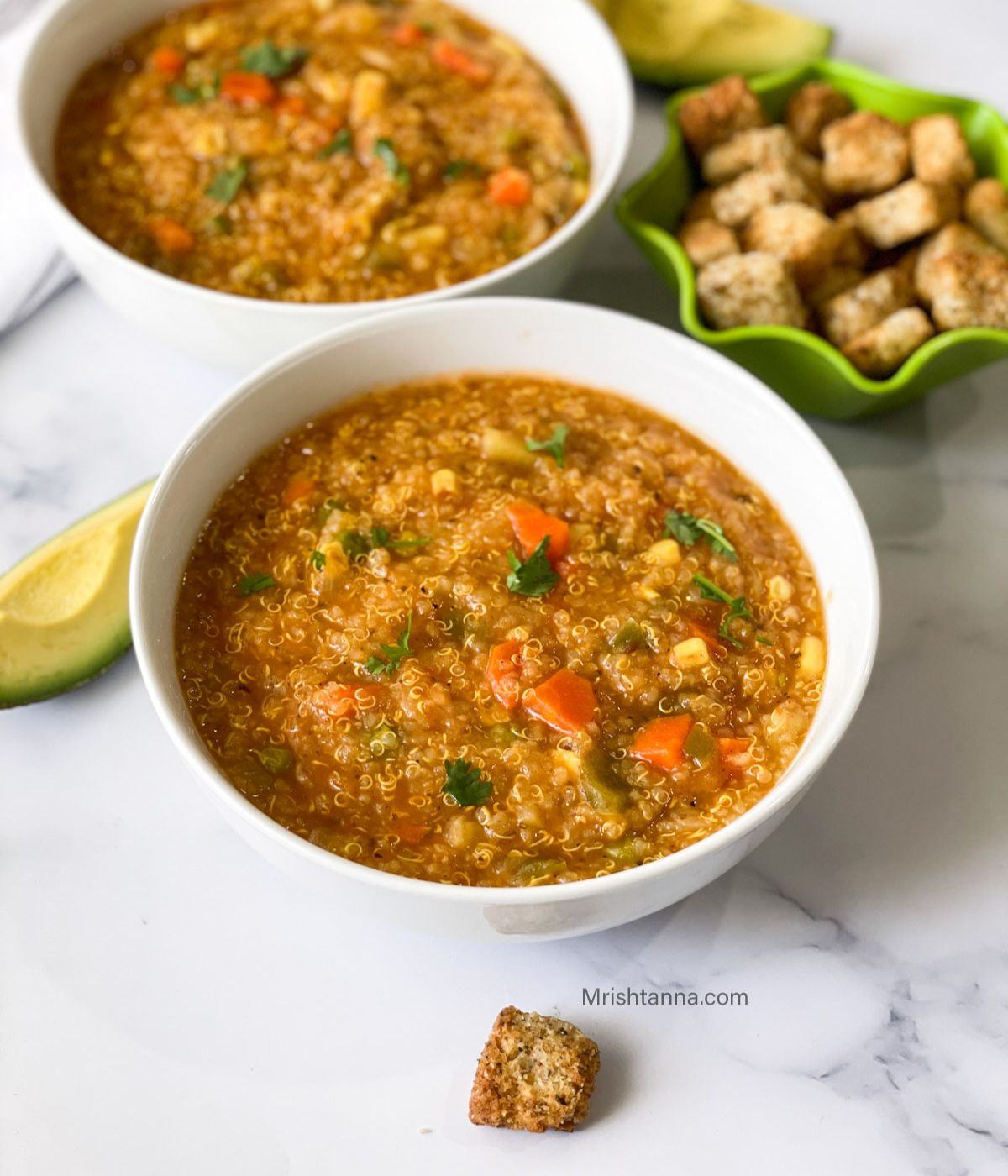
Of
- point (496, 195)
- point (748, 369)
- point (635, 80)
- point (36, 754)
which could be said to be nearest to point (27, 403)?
point (36, 754)

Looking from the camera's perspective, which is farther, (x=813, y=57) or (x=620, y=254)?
(x=813, y=57)

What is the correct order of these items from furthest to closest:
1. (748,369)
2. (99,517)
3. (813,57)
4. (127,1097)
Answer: (813,57) < (748,369) < (99,517) < (127,1097)

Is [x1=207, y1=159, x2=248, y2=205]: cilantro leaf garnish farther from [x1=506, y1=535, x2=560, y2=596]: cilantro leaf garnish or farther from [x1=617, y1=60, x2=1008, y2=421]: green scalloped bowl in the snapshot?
[x1=506, y1=535, x2=560, y2=596]: cilantro leaf garnish

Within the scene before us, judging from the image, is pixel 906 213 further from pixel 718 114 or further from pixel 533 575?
pixel 533 575

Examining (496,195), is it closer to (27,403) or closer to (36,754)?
(27,403)

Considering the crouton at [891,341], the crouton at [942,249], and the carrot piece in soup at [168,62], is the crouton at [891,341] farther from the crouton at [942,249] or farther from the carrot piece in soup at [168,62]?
the carrot piece in soup at [168,62]

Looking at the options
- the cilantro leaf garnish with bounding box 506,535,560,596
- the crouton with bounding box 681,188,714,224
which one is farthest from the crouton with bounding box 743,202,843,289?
the cilantro leaf garnish with bounding box 506,535,560,596

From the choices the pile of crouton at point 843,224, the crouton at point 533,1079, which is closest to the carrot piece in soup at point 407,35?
the pile of crouton at point 843,224
